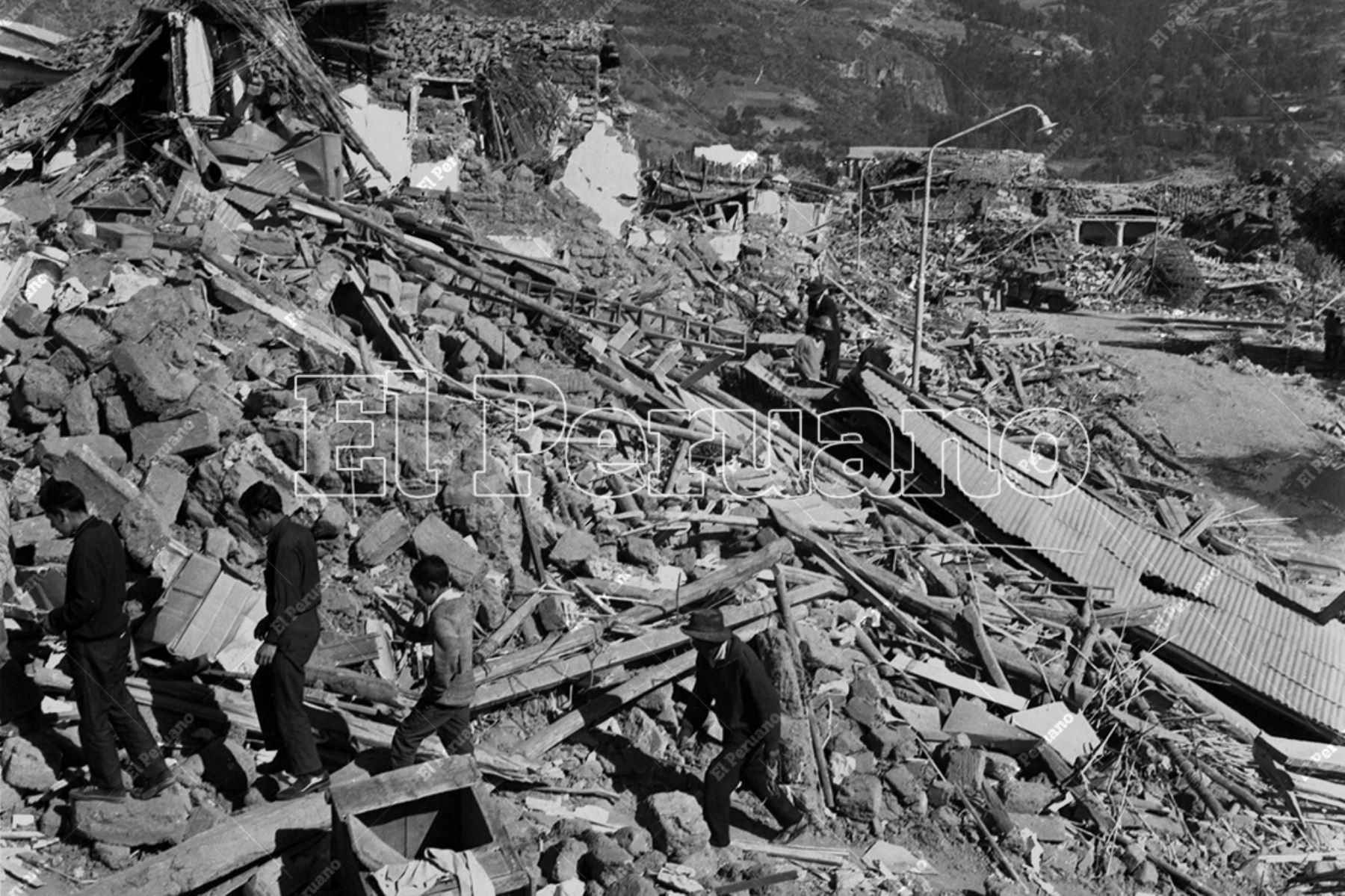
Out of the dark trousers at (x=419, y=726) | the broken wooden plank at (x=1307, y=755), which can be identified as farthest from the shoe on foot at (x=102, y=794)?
the broken wooden plank at (x=1307, y=755)

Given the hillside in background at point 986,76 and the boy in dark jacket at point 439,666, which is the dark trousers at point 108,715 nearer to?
the boy in dark jacket at point 439,666

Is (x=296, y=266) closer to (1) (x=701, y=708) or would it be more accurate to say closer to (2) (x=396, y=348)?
(2) (x=396, y=348)

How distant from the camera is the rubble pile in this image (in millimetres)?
6066

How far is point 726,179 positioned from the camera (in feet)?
90.0

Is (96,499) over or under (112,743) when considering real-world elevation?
over

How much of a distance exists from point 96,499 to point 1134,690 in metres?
6.90

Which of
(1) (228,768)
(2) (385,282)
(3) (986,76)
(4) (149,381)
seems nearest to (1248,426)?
(2) (385,282)

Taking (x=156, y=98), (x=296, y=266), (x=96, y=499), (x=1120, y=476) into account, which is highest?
(x=156, y=98)

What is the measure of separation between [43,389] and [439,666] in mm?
4013

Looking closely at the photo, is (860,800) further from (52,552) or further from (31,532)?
(31,532)

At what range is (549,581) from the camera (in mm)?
8078

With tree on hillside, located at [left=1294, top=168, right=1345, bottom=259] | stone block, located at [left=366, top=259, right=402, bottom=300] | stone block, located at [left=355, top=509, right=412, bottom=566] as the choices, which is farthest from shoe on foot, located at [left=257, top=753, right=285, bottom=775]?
tree on hillside, located at [left=1294, top=168, right=1345, bottom=259]

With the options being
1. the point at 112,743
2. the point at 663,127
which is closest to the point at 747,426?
the point at 112,743

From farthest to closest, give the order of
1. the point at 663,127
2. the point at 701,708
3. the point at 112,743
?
the point at 663,127, the point at 701,708, the point at 112,743
